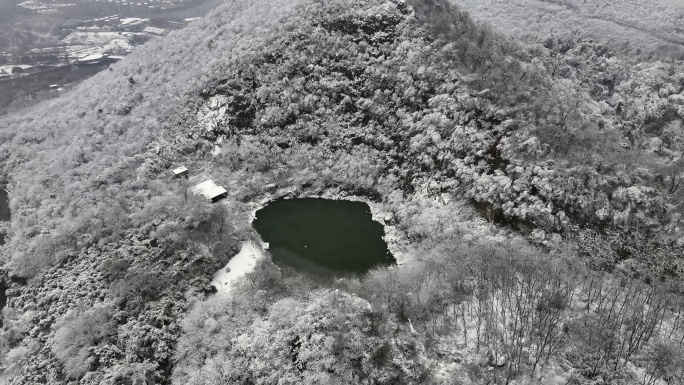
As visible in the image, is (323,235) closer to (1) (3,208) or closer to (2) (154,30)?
(1) (3,208)

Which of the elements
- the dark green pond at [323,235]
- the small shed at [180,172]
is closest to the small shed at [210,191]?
the small shed at [180,172]

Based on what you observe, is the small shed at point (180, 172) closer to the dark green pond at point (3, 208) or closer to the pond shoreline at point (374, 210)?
the pond shoreline at point (374, 210)

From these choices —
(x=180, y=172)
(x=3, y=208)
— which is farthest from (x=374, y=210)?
(x=3, y=208)

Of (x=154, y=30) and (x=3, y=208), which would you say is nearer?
(x=3, y=208)

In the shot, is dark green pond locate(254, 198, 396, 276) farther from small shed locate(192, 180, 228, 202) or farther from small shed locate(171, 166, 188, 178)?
small shed locate(171, 166, 188, 178)

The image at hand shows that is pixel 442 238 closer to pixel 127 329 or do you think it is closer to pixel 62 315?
pixel 127 329
